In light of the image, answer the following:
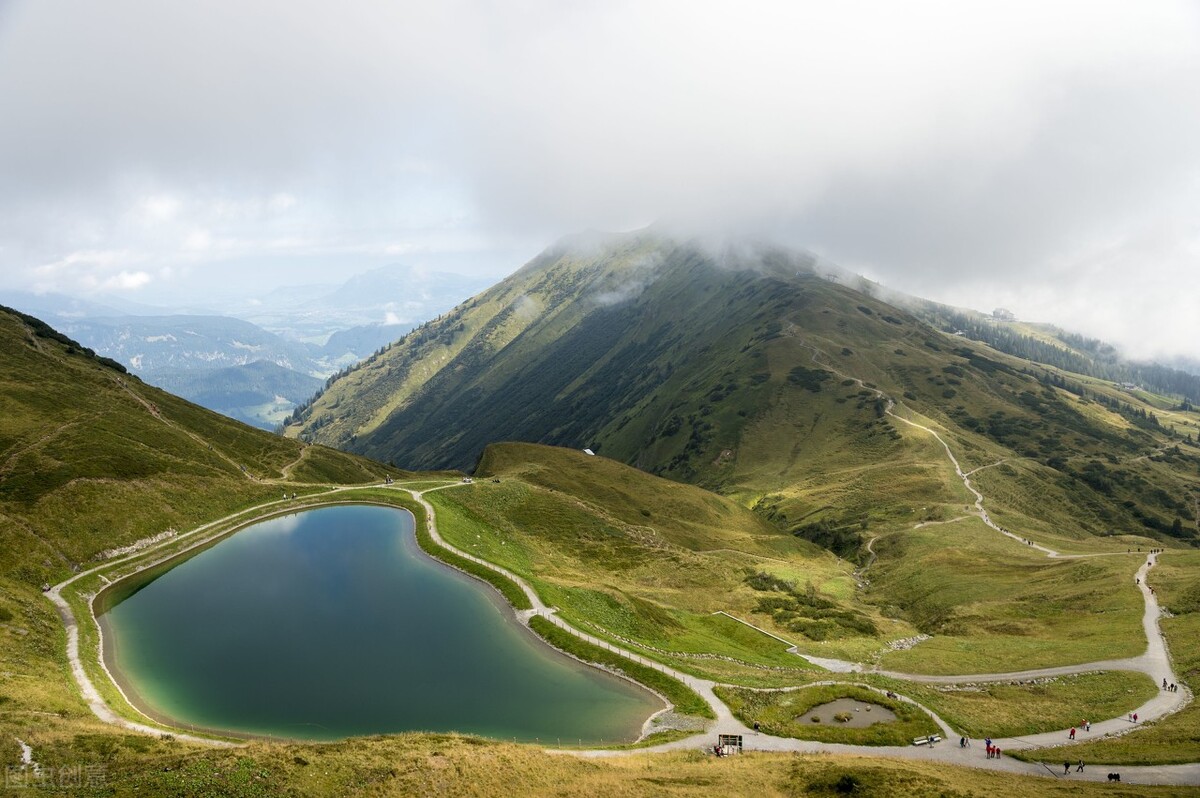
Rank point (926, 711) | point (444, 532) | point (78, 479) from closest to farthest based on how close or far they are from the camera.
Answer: point (926, 711), point (78, 479), point (444, 532)

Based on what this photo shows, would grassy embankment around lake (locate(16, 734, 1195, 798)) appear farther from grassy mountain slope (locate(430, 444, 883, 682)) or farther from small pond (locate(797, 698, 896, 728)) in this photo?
grassy mountain slope (locate(430, 444, 883, 682))

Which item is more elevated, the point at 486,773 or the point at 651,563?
the point at 651,563

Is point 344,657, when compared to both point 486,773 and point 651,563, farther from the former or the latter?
point 651,563

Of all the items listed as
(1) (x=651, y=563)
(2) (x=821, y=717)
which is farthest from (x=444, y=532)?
(2) (x=821, y=717)

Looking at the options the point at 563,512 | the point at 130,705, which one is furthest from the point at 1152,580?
the point at 130,705

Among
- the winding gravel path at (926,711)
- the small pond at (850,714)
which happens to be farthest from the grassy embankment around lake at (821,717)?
the winding gravel path at (926,711)

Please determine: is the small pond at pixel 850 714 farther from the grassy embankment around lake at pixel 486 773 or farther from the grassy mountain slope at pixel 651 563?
the grassy mountain slope at pixel 651 563

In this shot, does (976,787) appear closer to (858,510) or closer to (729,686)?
(729,686)

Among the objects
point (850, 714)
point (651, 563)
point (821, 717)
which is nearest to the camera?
point (821, 717)

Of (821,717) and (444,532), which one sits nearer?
(821,717)
